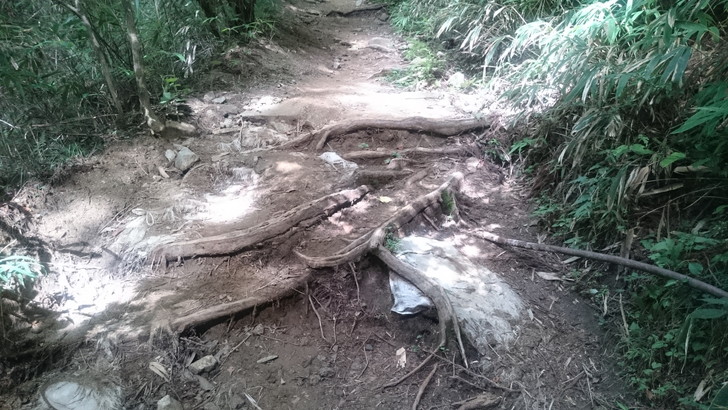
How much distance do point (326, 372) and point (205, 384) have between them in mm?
808

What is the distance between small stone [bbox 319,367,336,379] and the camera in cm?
307

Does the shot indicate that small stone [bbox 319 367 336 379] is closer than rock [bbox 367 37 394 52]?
Yes

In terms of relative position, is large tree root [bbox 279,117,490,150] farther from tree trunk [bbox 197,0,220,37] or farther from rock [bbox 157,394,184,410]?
rock [bbox 157,394,184,410]

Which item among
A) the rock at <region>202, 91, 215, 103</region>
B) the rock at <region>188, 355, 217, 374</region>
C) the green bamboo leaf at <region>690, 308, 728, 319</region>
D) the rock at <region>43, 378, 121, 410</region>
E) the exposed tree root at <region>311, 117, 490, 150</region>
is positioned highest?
the green bamboo leaf at <region>690, 308, 728, 319</region>

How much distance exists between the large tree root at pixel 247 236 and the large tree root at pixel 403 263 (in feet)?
Result: 1.11

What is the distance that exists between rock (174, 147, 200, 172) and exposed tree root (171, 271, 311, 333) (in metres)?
2.09

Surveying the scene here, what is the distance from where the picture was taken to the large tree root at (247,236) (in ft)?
11.9

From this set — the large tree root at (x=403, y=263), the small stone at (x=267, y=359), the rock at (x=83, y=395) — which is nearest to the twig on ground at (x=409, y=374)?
the large tree root at (x=403, y=263)

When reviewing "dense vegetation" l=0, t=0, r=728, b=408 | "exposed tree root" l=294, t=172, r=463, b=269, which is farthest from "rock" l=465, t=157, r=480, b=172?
"exposed tree root" l=294, t=172, r=463, b=269

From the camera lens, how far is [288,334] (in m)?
3.34

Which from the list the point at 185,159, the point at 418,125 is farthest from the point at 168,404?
the point at 418,125

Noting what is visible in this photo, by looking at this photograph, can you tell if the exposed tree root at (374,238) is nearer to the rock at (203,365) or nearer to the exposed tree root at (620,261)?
the exposed tree root at (620,261)

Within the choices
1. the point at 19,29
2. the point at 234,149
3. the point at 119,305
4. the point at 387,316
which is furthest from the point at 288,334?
the point at 19,29

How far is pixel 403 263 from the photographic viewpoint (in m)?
3.49
